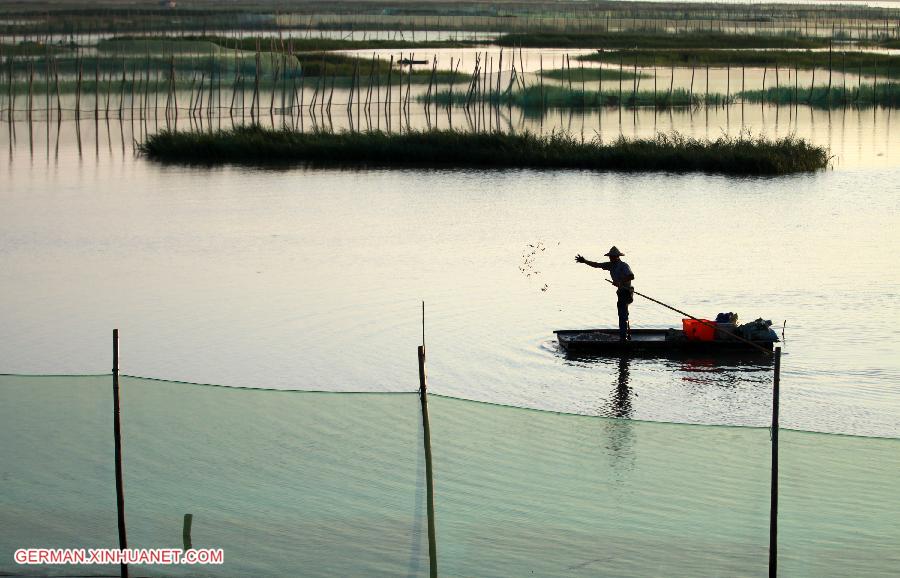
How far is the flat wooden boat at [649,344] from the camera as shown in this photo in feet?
52.6

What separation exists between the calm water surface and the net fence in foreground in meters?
5.77

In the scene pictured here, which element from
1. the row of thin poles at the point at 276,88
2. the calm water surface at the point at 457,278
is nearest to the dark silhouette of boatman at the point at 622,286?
the calm water surface at the point at 457,278

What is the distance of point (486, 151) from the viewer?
124 ft

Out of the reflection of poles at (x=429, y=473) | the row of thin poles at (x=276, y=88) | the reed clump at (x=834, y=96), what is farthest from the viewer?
the reed clump at (x=834, y=96)

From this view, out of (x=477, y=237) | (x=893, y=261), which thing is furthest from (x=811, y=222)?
(x=477, y=237)

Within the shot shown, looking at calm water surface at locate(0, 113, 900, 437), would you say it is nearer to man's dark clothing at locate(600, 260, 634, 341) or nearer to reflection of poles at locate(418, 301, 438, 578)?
man's dark clothing at locate(600, 260, 634, 341)

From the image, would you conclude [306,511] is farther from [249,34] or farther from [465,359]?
[249,34]

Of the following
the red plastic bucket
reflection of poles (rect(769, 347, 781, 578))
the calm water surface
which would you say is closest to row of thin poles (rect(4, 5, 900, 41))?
the calm water surface

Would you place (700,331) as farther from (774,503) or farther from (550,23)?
(550,23)

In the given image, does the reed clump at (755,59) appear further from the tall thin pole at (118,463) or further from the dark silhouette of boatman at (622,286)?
the tall thin pole at (118,463)

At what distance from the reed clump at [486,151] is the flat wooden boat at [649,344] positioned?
64.1 ft

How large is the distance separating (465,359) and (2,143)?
3407cm

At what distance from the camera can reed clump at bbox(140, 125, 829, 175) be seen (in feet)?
117

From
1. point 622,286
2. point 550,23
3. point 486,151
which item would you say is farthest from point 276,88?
point 622,286
